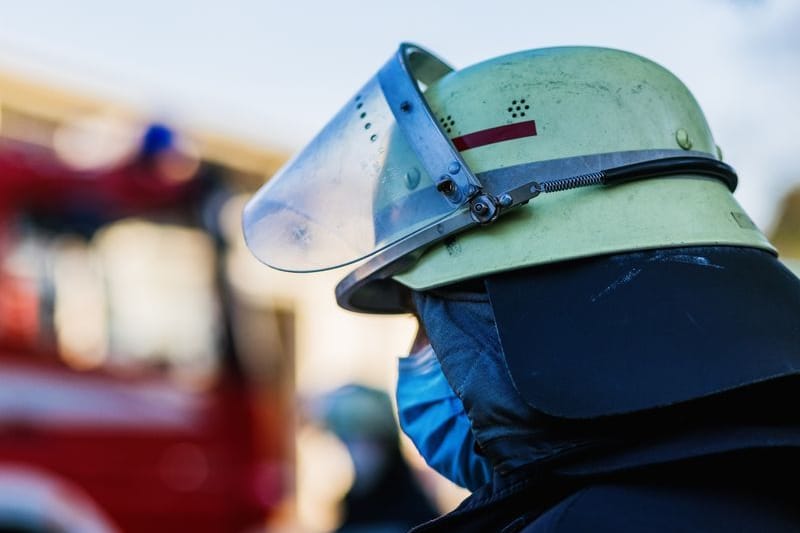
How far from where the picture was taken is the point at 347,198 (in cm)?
173

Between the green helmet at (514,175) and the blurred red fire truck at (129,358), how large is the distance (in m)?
3.81

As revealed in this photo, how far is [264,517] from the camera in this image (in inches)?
246

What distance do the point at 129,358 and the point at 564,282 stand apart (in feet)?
14.9

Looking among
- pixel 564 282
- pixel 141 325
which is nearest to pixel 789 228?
pixel 141 325

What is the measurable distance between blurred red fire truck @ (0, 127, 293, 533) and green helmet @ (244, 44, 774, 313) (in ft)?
12.5

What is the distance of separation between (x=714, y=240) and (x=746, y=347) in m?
0.21

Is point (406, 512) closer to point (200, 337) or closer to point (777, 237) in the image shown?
point (200, 337)

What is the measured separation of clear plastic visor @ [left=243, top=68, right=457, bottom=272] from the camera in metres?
1.63

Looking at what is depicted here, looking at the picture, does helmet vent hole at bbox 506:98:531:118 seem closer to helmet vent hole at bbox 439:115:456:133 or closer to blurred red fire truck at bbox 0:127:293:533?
helmet vent hole at bbox 439:115:456:133

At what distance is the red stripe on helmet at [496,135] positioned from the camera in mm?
1569

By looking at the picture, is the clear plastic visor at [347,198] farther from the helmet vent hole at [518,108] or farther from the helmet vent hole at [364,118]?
the helmet vent hole at [518,108]

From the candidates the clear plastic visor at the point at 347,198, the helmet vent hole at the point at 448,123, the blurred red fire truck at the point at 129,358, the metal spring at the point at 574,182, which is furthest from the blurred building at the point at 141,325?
the metal spring at the point at 574,182

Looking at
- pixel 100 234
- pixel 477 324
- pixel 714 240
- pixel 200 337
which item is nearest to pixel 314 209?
pixel 477 324

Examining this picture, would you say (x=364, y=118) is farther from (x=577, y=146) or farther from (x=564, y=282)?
(x=564, y=282)
